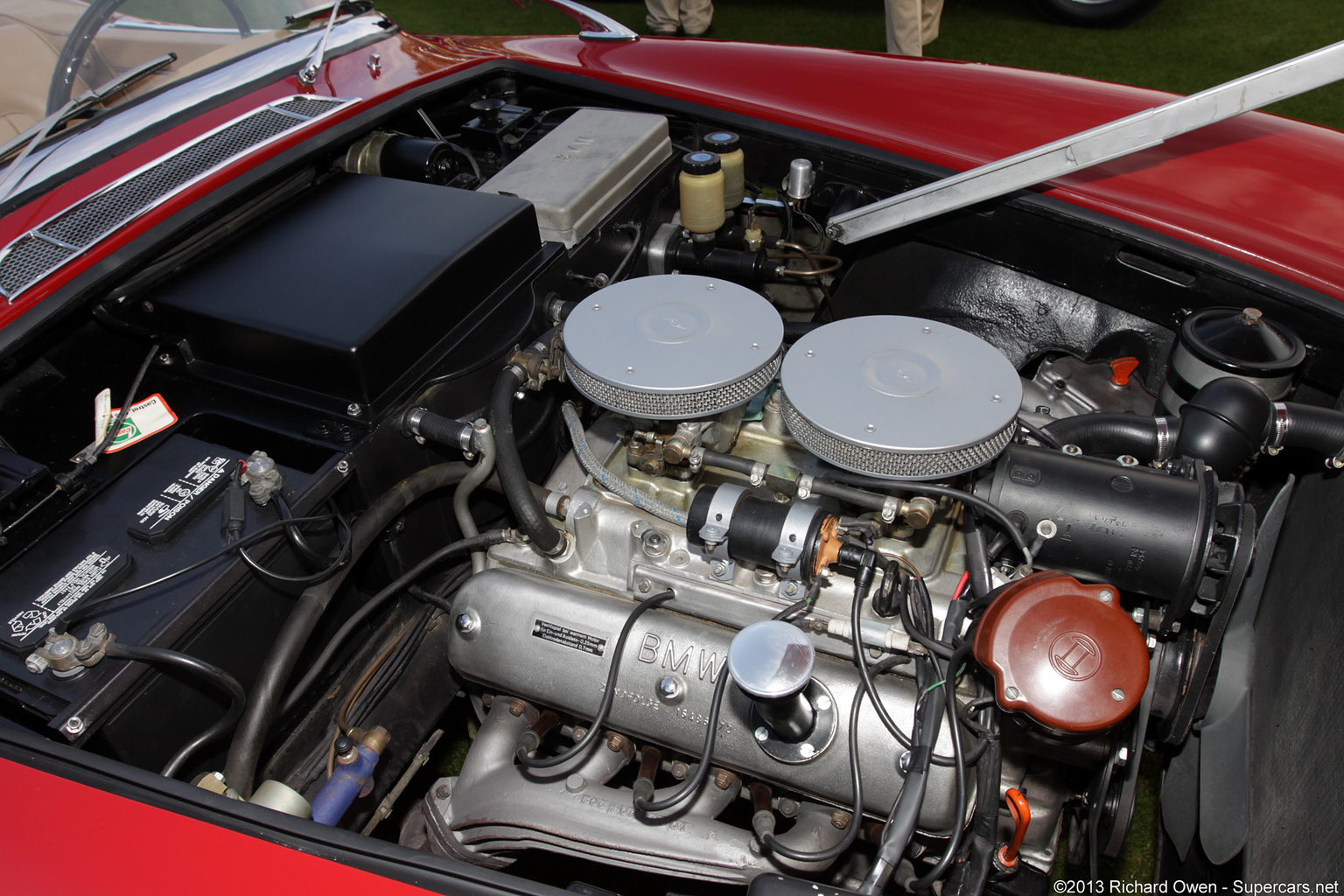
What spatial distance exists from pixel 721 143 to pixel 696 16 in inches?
174

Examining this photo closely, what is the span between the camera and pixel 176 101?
68.7 inches

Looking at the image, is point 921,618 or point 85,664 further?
point 921,618

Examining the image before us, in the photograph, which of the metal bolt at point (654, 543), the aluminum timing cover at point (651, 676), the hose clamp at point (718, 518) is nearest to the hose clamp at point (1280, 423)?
the aluminum timing cover at point (651, 676)

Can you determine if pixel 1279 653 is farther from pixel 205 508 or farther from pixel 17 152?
pixel 17 152

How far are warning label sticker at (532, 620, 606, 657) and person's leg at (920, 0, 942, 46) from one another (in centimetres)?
488

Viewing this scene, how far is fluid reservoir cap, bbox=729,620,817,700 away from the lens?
0.93 meters

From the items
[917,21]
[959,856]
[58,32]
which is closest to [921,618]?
[959,856]

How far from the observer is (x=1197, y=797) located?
1420 mm

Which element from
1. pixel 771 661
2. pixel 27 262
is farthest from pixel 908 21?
pixel 771 661

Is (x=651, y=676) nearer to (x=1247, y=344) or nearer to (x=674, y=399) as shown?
(x=674, y=399)

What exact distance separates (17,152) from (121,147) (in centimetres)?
18

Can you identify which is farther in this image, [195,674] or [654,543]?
[654,543]

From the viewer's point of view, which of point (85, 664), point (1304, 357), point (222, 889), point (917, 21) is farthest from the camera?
point (917, 21)

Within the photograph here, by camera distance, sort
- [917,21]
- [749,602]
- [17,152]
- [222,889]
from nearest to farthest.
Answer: [222,889]
[749,602]
[17,152]
[917,21]
